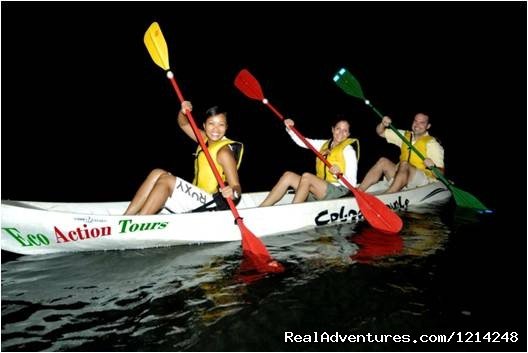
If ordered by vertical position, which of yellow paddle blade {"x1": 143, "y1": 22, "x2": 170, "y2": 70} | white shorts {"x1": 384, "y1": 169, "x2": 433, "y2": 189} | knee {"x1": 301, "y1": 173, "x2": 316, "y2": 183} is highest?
yellow paddle blade {"x1": 143, "y1": 22, "x2": 170, "y2": 70}

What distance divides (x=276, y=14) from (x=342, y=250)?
1803 inches

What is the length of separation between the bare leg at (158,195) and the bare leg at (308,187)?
161 centimetres

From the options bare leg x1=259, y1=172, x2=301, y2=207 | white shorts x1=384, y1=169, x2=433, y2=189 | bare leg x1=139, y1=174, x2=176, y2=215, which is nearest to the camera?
bare leg x1=139, y1=174, x2=176, y2=215

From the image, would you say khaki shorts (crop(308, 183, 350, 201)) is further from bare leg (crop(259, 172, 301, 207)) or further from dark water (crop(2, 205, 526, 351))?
dark water (crop(2, 205, 526, 351))

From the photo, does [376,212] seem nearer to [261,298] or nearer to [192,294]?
[261,298]

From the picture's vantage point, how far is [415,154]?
22.5ft

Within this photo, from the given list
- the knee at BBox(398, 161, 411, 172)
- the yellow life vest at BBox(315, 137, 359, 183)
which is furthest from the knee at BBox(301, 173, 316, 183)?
the knee at BBox(398, 161, 411, 172)

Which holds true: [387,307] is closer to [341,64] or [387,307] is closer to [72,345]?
[72,345]

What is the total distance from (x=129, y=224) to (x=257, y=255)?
125 centimetres

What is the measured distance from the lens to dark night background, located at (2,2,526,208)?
2605 cm

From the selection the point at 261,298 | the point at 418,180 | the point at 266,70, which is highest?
the point at 266,70

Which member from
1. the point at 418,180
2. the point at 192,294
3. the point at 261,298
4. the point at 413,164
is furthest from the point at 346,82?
the point at 192,294

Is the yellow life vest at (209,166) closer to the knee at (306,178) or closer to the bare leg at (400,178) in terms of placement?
the knee at (306,178)

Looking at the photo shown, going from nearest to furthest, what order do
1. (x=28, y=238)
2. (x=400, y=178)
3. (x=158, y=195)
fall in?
(x=28, y=238) → (x=158, y=195) → (x=400, y=178)
